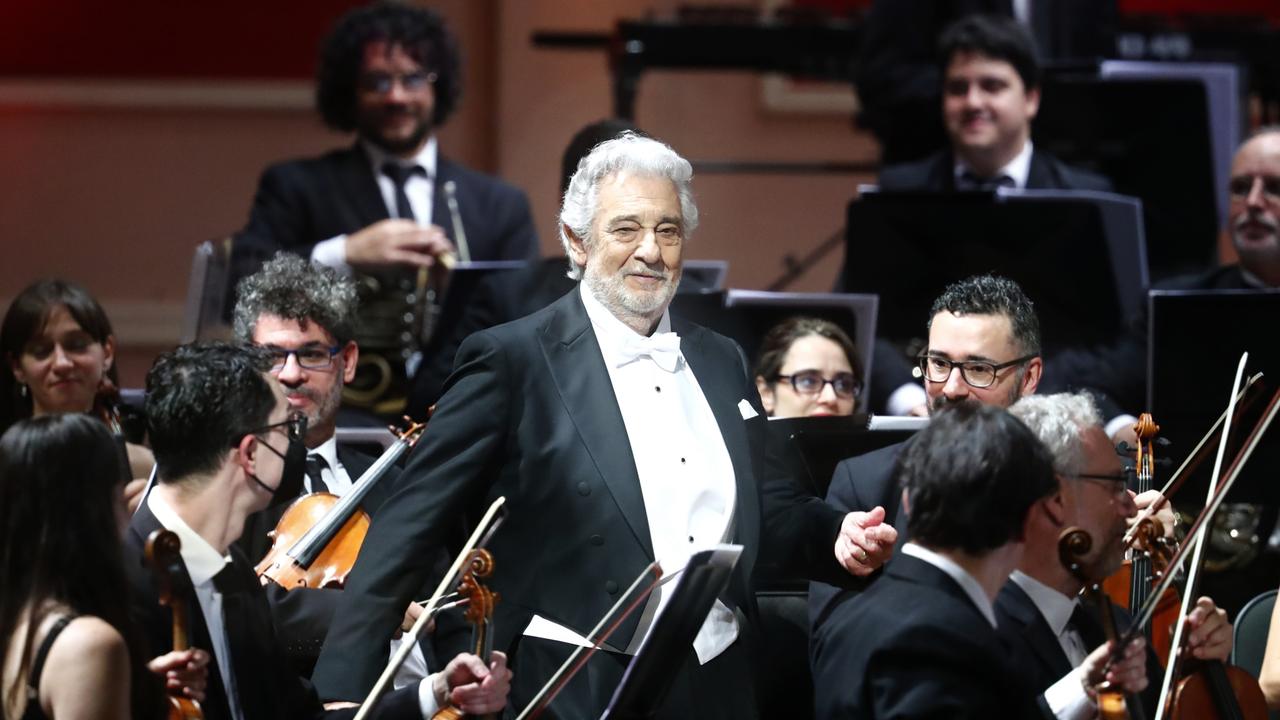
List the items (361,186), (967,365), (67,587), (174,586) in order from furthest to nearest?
(361,186) < (967,365) < (174,586) < (67,587)

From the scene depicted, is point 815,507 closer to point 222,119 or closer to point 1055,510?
point 1055,510

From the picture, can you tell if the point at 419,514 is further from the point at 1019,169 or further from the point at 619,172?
the point at 1019,169

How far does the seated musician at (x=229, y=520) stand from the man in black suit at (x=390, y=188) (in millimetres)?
2084

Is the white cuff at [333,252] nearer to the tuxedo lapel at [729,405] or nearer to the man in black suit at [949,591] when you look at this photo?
the tuxedo lapel at [729,405]

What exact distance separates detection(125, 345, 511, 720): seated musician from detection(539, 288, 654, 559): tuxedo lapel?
0.39m

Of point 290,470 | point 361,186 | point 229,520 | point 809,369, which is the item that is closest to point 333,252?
point 361,186

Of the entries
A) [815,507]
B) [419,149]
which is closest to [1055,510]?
[815,507]

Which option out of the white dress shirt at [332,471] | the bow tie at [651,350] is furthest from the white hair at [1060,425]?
the white dress shirt at [332,471]

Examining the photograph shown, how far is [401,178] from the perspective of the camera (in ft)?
16.7

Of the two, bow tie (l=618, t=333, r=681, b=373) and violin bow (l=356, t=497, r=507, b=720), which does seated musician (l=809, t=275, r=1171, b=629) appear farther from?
violin bow (l=356, t=497, r=507, b=720)

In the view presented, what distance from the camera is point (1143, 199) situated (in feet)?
18.1

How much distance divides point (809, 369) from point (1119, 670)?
168 centimetres

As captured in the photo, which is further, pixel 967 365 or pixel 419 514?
pixel 967 365

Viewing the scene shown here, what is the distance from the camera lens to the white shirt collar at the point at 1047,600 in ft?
8.14
